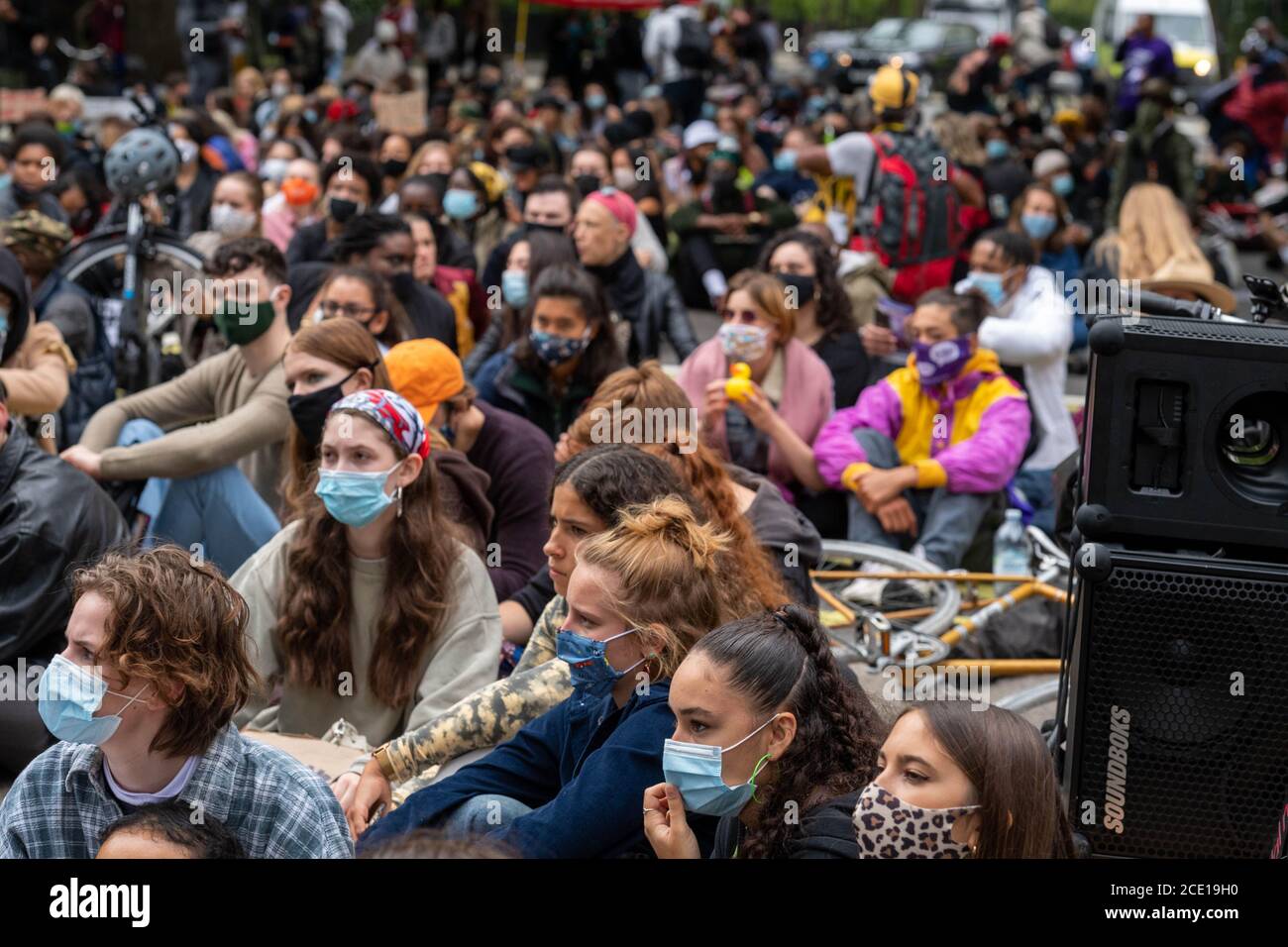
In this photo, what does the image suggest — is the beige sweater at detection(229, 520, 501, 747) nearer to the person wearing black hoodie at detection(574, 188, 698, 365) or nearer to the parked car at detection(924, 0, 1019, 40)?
the person wearing black hoodie at detection(574, 188, 698, 365)

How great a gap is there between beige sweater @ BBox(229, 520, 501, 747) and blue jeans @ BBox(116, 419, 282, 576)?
3.97ft

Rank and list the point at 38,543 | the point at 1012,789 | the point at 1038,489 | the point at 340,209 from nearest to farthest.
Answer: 1. the point at 1012,789
2. the point at 38,543
3. the point at 1038,489
4. the point at 340,209

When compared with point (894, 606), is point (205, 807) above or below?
above

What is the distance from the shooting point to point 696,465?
4.72 meters

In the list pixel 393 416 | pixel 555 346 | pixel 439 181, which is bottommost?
pixel 555 346

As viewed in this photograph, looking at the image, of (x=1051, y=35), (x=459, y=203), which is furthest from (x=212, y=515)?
(x=1051, y=35)

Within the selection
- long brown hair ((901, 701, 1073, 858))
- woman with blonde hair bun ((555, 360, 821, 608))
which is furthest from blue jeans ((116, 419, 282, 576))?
long brown hair ((901, 701, 1073, 858))

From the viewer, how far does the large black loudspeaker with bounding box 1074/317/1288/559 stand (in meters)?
3.25

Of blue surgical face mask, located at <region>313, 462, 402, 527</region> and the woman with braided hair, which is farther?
blue surgical face mask, located at <region>313, 462, 402, 527</region>

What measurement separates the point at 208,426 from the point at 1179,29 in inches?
862

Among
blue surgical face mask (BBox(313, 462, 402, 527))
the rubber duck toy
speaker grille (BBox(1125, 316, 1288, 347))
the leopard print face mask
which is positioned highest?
speaker grille (BBox(1125, 316, 1288, 347))

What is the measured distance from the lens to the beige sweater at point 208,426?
→ 18.4 feet

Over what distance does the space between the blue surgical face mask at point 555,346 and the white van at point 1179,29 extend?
19.0m

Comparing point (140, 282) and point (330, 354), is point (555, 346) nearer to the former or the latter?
point (330, 354)
